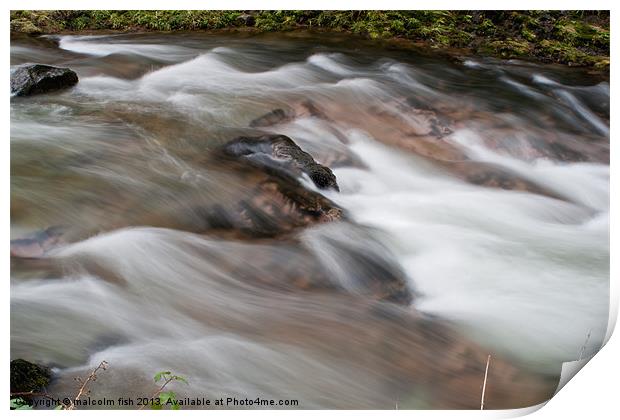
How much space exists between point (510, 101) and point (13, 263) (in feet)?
9.29

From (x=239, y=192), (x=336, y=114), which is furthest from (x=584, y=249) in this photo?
(x=239, y=192)

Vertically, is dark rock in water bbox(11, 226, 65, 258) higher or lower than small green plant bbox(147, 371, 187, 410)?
higher

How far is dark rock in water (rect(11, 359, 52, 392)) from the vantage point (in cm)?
260

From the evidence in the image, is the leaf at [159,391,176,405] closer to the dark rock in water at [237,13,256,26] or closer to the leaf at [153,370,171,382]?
→ the leaf at [153,370,171,382]

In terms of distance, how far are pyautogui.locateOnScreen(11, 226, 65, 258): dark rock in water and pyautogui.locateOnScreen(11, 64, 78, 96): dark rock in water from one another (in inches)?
37.4

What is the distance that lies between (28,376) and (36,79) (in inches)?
65.0

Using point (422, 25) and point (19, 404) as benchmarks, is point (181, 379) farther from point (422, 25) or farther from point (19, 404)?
point (422, 25)

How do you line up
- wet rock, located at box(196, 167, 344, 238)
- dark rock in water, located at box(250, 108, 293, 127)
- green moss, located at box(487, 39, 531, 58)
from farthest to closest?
green moss, located at box(487, 39, 531, 58) < dark rock in water, located at box(250, 108, 293, 127) < wet rock, located at box(196, 167, 344, 238)

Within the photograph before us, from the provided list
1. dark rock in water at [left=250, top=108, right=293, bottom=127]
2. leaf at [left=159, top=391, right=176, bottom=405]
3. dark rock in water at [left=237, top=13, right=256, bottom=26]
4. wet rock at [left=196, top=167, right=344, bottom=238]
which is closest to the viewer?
leaf at [left=159, top=391, right=176, bottom=405]

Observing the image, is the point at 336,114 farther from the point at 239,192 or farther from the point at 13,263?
the point at 13,263

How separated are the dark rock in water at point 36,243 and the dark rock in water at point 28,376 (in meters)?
0.47

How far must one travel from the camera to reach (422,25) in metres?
3.60

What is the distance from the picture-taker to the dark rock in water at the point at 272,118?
3.57m

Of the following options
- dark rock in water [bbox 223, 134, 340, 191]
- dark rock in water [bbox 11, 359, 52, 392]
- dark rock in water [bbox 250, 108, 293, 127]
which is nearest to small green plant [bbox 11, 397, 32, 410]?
dark rock in water [bbox 11, 359, 52, 392]
